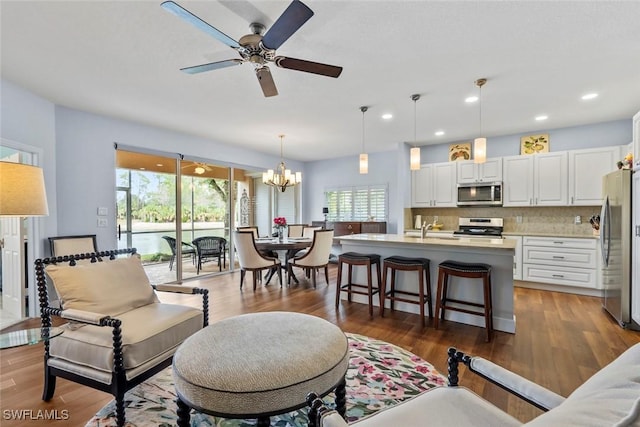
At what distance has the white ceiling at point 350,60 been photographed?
2.01 meters

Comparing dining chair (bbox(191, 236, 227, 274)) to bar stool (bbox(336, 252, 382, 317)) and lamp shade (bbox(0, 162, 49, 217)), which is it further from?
lamp shade (bbox(0, 162, 49, 217))

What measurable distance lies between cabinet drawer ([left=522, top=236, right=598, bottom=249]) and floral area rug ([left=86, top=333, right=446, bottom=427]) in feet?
11.2

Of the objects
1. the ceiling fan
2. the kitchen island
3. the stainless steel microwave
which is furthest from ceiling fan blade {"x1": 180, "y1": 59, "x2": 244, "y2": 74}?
the stainless steel microwave

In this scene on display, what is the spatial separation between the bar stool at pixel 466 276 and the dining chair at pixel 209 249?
4364mm

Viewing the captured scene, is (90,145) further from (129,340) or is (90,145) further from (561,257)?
(561,257)

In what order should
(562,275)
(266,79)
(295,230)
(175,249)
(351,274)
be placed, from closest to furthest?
(266,79) → (351,274) → (562,275) → (175,249) → (295,230)

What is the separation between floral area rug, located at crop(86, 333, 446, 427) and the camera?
172cm

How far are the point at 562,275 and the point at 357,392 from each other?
416 centimetres

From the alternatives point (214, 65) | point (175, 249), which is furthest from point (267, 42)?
point (175, 249)

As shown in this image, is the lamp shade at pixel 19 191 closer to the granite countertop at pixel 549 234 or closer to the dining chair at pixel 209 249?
the dining chair at pixel 209 249

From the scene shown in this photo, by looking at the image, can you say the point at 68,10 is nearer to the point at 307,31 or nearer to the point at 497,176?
the point at 307,31

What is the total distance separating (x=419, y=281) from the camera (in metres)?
3.25

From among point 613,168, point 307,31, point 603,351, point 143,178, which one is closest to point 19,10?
point 307,31

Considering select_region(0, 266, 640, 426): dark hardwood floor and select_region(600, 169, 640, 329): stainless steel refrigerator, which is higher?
select_region(600, 169, 640, 329): stainless steel refrigerator
